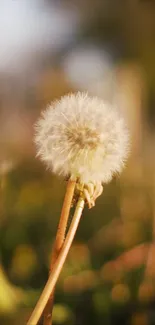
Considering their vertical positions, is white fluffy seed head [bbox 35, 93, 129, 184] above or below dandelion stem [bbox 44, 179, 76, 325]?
above

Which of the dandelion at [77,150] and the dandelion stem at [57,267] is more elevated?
the dandelion at [77,150]

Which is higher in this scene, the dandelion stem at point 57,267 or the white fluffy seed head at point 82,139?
the white fluffy seed head at point 82,139

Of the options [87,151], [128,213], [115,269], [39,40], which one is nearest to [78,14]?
[39,40]

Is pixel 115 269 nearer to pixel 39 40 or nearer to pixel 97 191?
pixel 97 191

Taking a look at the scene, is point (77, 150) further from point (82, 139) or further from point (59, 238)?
point (59, 238)
